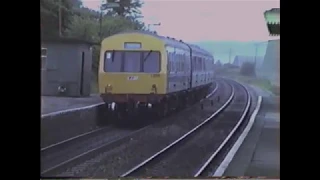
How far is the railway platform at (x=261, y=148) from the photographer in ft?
8.50

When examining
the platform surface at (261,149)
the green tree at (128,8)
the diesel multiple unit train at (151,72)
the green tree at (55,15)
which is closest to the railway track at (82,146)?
the diesel multiple unit train at (151,72)

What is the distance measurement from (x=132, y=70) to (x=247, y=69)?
76 cm

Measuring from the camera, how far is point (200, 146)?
310 centimetres

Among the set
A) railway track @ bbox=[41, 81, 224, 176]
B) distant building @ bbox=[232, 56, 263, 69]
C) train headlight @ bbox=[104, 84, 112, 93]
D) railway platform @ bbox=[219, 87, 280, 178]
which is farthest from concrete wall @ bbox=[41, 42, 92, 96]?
railway platform @ bbox=[219, 87, 280, 178]

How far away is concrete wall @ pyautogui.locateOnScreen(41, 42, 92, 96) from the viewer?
270cm

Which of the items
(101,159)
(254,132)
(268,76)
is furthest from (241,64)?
(101,159)

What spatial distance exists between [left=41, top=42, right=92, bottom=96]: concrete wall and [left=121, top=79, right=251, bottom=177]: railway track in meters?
0.59

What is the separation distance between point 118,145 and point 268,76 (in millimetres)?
1021

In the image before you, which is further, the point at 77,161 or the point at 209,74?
the point at 209,74

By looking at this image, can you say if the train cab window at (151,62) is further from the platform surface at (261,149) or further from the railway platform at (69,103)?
the platform surface at (261,149)

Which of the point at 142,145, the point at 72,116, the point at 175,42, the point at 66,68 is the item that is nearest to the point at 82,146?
the point at 72,116

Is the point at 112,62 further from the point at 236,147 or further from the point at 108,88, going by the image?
the point at 236,147

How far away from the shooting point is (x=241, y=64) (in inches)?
116
